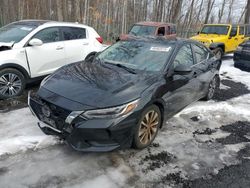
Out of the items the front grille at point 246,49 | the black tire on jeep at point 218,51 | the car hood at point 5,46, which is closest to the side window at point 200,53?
the car hood at point 5,46

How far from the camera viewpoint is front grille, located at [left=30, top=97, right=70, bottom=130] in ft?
11.1

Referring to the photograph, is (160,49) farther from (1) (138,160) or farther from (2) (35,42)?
(2) (35,42)

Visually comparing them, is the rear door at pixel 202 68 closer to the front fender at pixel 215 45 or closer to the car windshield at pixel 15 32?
the car windshield at pixel 15 32

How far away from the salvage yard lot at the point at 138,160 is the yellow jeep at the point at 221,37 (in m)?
6.98

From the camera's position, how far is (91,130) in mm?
3234

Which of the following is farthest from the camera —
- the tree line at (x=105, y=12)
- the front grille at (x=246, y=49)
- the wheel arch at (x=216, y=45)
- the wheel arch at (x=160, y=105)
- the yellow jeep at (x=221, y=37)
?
the tree line at (x=105, y=12)

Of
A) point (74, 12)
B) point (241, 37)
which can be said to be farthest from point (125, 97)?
point (74, 12)

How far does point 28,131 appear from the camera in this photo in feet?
14.0

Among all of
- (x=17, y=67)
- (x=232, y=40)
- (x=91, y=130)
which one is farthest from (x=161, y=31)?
(x=91, y=130)

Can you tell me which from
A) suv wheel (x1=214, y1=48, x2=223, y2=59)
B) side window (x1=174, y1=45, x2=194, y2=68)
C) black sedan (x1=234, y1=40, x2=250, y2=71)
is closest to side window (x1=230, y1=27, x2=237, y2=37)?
suv wheel (x1=214, y1=48, x2=223, y2=59)

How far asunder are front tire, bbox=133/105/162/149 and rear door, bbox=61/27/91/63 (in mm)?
3485

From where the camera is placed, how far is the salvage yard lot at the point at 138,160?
3.25 m

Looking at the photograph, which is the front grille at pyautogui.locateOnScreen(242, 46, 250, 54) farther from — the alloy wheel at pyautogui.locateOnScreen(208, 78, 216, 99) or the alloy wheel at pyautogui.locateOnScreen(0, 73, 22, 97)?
the alloy wheel at pyautogui.locateOnScreen(0, 73, 22, 97)

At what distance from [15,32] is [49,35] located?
2.47 feet
